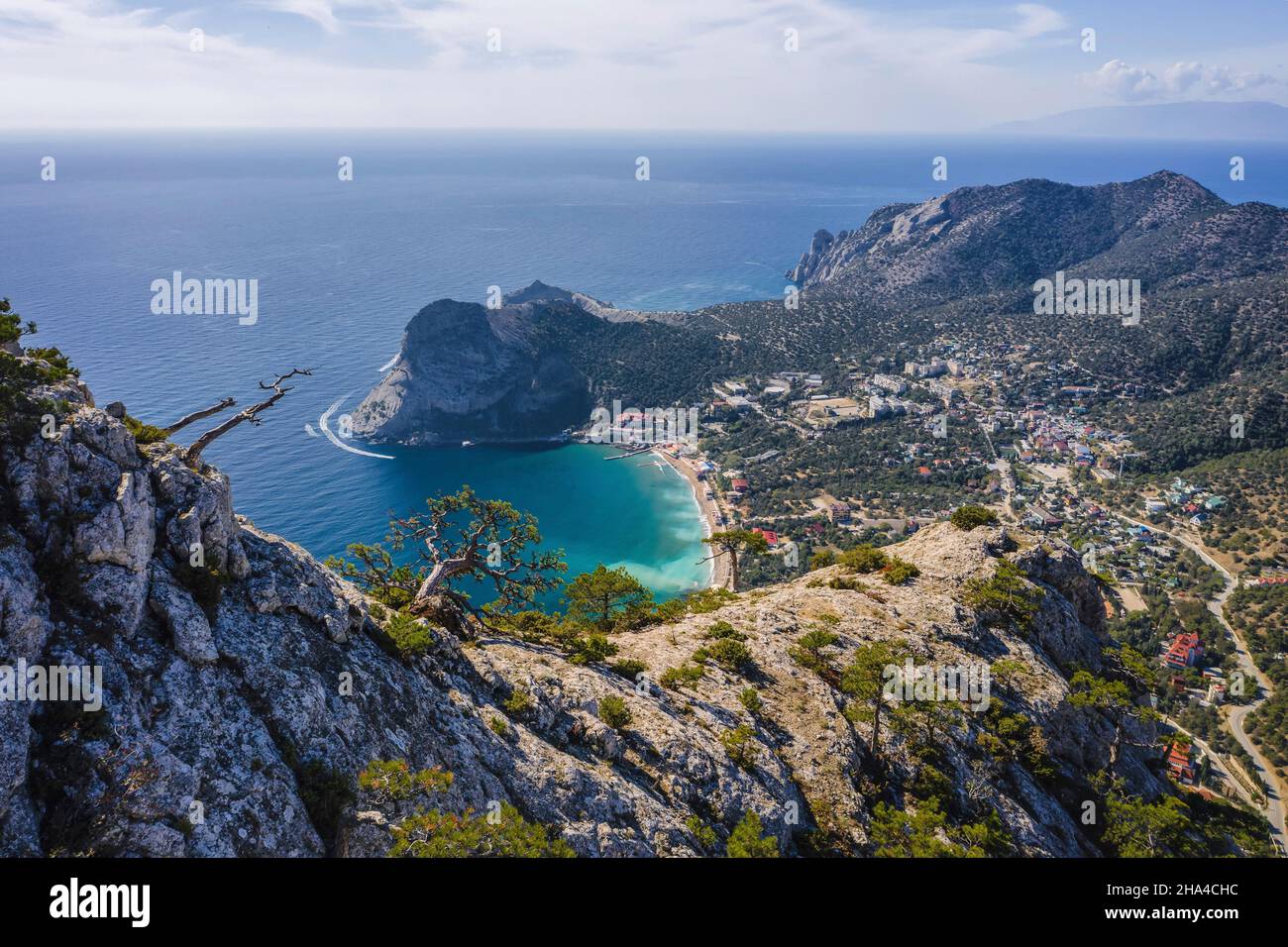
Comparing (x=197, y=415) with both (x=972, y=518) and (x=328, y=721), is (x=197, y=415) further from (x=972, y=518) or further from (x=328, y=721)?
(x=972, y=518)

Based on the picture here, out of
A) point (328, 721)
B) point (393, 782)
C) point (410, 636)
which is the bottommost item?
point (393, 782)

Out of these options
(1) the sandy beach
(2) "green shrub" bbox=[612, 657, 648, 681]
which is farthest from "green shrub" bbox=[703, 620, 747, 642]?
(1) the sandy beach

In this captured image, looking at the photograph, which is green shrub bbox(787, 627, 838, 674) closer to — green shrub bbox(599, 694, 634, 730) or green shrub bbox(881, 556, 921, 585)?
green shrub bbox(881, 556, 921, 585)

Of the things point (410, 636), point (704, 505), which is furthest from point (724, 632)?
point (704, 505)

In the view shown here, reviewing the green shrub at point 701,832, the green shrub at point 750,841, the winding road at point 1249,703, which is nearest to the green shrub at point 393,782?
the green shrub at point 701,832
